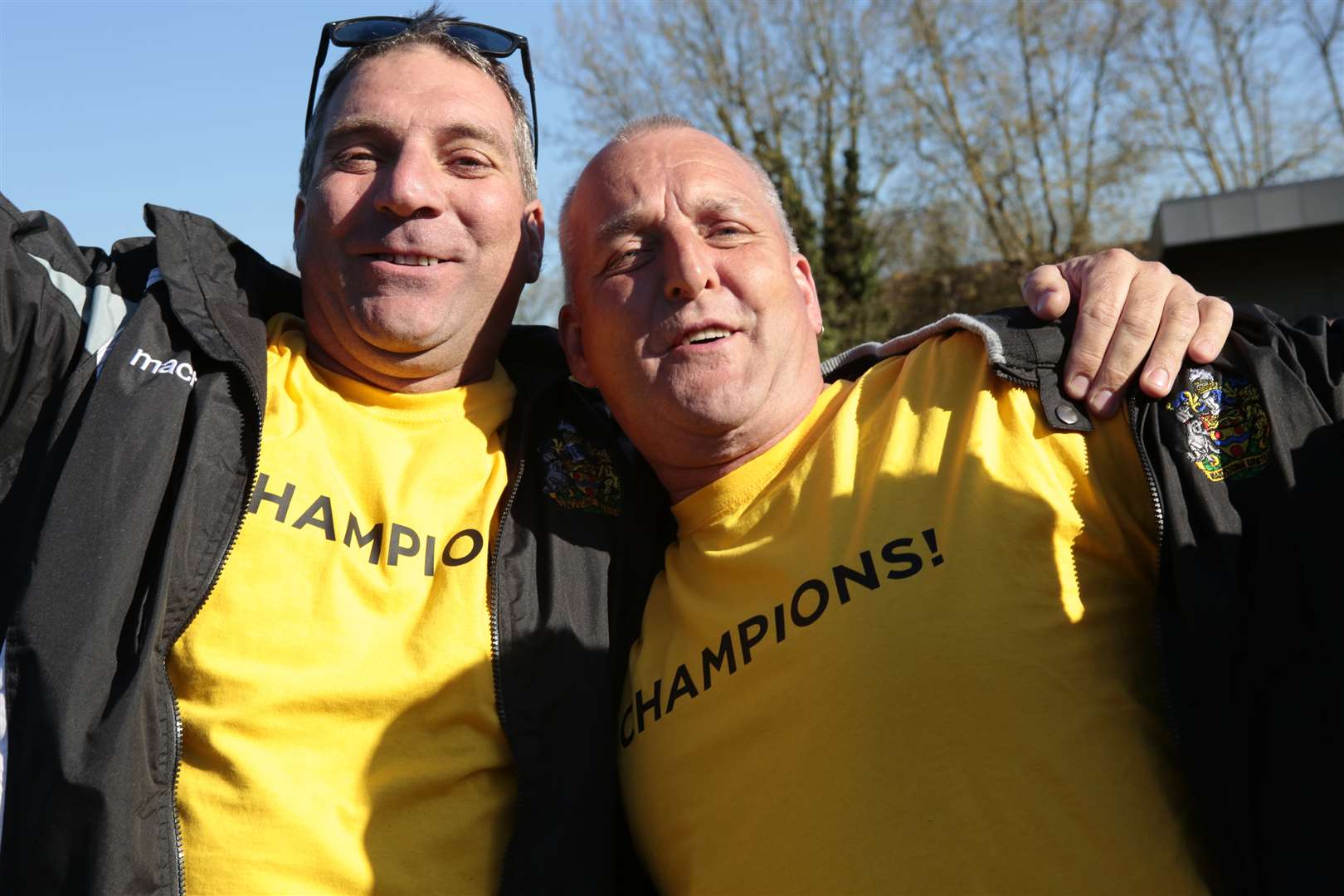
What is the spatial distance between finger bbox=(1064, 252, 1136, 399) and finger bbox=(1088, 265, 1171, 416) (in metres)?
0.01

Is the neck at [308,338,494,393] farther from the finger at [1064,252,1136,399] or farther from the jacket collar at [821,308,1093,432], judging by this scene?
the finger at [1064,252,1136,399]

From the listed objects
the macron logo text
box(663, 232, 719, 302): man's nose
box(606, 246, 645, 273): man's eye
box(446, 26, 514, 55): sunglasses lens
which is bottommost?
the macron logo text

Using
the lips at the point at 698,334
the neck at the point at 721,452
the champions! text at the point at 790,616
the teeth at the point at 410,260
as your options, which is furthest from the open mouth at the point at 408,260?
the champions! text at the point at 790,616

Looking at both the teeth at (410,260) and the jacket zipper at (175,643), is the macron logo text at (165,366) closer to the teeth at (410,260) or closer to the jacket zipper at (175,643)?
the jacket zipper at (175,643)

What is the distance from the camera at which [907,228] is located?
82.9ft

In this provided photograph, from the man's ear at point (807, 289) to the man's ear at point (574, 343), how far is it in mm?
577

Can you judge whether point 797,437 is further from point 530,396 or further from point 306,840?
point 306,840

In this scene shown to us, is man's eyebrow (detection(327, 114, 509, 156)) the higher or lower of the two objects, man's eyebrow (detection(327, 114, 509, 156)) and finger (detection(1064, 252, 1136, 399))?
the higher

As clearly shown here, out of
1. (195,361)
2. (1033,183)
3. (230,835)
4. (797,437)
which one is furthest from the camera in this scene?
→ (1033,183)

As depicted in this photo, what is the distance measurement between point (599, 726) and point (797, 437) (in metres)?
0.80

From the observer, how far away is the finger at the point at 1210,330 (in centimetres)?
215

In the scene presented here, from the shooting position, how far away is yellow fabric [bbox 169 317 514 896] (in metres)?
2.11

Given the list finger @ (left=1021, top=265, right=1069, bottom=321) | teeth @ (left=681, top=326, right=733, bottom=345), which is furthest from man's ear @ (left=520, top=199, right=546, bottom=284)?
finger @ (left=1021, top=265, right=1069, bottom=321)

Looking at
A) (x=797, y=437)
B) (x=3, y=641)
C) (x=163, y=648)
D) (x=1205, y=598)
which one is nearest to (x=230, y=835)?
(x=163, y=648)
